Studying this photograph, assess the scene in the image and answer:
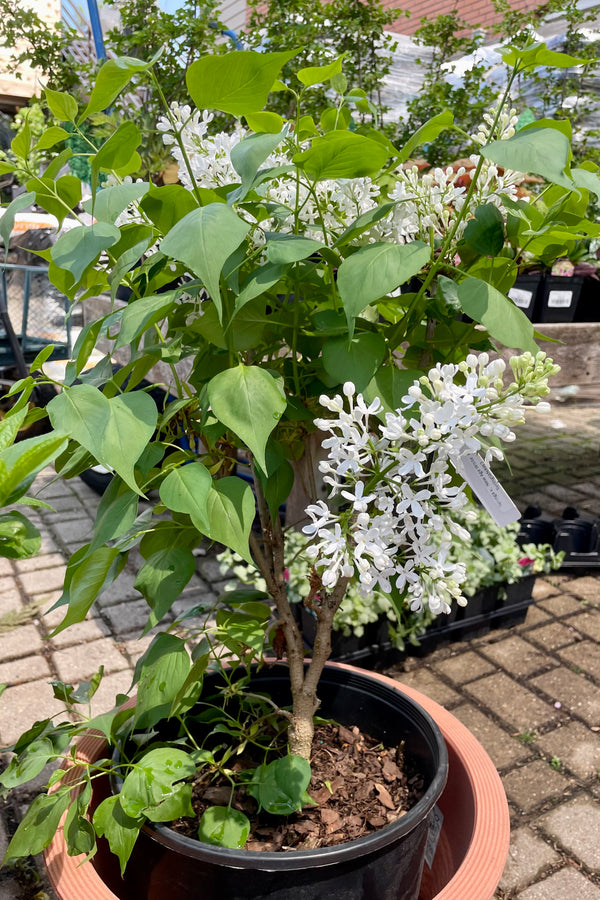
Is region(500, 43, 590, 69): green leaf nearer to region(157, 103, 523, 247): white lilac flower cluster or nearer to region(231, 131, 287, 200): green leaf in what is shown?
region(157, 103, 523, 247): white lilac flower cluster

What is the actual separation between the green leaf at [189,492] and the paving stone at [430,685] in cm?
183

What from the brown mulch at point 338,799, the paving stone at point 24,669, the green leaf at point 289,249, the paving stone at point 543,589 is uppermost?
the green leaf at point 289,249

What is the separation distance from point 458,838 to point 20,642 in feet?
6.28

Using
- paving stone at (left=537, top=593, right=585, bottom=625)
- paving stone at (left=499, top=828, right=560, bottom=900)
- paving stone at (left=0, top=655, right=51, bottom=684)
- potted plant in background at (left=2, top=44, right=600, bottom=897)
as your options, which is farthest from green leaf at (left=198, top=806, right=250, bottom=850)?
paving stone at (left=537, top=593, right=585, bottom=625)

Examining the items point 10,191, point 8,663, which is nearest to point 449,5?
point 10,191

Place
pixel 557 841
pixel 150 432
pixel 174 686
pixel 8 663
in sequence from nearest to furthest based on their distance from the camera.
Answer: pixel 150 432, pixel 174 686, pixel 557 841, pixel 8 663

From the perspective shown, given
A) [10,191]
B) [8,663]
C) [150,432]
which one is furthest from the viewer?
[10,191]

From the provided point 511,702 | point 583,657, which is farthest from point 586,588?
point 511,702

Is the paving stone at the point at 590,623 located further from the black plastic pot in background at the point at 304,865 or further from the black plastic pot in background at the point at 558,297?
the black plastic pot in background at the point at 304,865

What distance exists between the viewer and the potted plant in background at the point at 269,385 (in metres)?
0.81

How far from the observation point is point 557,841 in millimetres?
1902

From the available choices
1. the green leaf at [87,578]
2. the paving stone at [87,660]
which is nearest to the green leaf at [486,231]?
the green leaf at [87,578]

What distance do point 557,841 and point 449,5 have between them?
9590 millimetres

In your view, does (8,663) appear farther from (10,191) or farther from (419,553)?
(10,191)
